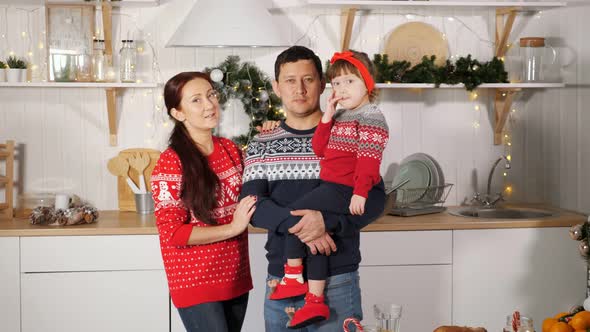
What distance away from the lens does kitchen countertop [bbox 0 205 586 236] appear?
3395 millimetres

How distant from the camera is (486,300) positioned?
11.8 feet

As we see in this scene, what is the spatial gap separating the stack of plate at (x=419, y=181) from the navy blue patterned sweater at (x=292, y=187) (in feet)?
5.04

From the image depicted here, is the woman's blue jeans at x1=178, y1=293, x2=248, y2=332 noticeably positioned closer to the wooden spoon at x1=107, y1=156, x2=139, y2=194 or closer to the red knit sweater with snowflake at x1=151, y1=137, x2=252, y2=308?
the red knit sweater with snowflake at x1=151, y1=137, x2=252, y2=308

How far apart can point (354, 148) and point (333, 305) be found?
430 millimetres

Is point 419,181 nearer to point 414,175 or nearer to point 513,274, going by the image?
point 414,175

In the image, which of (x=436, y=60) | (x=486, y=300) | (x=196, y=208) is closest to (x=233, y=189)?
(x=196, y=208)

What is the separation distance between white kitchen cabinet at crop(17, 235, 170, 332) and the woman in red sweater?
3.48ft

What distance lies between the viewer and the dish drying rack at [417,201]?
147 inches

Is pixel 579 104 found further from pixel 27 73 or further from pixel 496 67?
pixel 27 73

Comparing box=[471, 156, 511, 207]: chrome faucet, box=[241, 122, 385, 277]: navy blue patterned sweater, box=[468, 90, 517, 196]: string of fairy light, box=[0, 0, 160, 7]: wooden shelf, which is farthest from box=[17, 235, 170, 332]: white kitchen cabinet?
box=[468, 90, 517, 196]: string of fairy light

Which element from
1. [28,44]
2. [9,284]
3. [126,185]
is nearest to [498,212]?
[126,185]

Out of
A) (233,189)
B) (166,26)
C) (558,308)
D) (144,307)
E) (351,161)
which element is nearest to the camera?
(351,161)

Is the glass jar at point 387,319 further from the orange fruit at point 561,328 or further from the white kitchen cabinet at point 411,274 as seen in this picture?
the white kitchen cabinet at point 411,274

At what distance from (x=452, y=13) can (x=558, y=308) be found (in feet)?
4.91
